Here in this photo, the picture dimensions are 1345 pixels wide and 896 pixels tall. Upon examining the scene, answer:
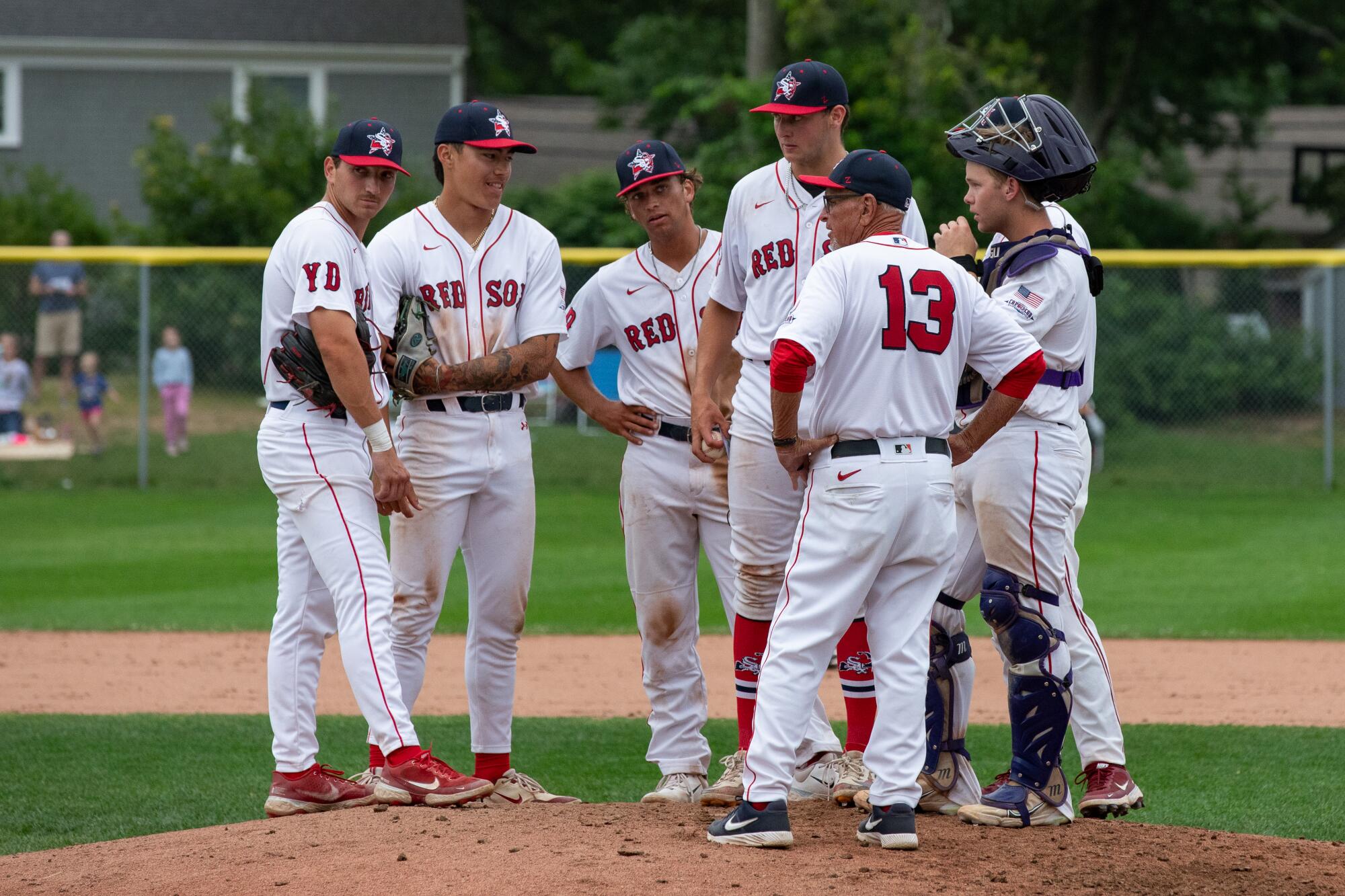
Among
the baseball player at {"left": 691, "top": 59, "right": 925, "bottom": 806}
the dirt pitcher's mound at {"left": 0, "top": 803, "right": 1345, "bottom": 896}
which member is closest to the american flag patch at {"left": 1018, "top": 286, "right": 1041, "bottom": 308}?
the baseball player at {"left": 691, "top": 59, "right": 925, "bottom": 806}

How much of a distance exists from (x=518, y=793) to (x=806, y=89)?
8.74ft

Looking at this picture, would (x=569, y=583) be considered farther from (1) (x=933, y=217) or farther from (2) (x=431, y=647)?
(1) (x=933, y=217)

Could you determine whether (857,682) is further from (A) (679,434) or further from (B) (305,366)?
(B) (305,366)

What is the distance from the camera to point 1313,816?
5387 mm

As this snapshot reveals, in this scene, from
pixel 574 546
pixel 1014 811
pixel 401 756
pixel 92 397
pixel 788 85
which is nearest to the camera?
pixel 1014 811

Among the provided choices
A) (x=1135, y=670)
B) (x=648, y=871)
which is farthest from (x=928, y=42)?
(x=648, y=871)

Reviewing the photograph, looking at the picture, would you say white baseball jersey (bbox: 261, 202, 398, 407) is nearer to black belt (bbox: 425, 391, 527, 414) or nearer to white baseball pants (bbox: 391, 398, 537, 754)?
black belt (bbox: 425, 391, 527, 414)

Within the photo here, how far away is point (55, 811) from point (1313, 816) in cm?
463

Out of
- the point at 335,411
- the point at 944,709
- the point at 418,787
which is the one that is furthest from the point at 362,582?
the point at 944,709

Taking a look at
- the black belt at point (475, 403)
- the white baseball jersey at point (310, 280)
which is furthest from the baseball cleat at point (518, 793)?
the white baseball jersey at point (310, 280)

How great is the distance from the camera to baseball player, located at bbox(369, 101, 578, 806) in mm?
5184

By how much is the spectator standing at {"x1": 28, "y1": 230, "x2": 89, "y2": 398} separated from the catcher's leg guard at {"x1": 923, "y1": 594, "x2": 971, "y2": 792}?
14369 millimetres

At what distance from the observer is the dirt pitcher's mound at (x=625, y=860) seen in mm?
3883

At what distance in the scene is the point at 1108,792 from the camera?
4891mm
